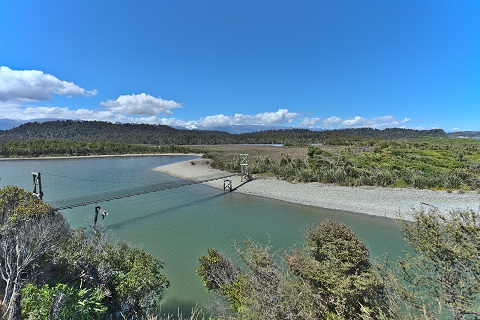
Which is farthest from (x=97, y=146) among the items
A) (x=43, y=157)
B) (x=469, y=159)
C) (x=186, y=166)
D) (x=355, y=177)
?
(x=469, y=159)

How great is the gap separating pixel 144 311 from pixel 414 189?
22.8 meters

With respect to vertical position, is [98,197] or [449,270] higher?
[449,270]

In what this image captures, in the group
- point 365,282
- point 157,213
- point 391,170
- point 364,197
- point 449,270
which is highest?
point 449,270

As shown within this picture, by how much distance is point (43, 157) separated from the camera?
64562 millimetres

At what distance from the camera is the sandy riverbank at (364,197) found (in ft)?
58.3

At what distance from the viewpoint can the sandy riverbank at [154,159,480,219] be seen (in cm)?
1777

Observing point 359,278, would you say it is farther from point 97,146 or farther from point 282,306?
point 97,146

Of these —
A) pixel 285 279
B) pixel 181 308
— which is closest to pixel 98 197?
pixel 181 308

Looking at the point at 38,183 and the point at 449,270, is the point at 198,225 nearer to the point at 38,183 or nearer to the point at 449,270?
the point at 38,183

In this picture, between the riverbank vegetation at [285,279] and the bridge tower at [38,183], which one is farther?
the bridge tower at [38,183]

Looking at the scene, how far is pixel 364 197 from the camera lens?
66.9 feet

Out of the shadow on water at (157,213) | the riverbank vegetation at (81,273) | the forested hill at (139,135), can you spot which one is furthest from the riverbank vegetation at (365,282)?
the forested hill at (139,135)

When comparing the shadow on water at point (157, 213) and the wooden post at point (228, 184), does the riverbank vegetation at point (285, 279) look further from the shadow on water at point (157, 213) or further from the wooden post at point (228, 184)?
the wooden post at point (228, 184)

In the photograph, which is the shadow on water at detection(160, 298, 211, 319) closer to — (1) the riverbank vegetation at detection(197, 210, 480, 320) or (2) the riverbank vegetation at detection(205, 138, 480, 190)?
(1) the riverbank vegetation at detection(197, 210, 480, 320)
